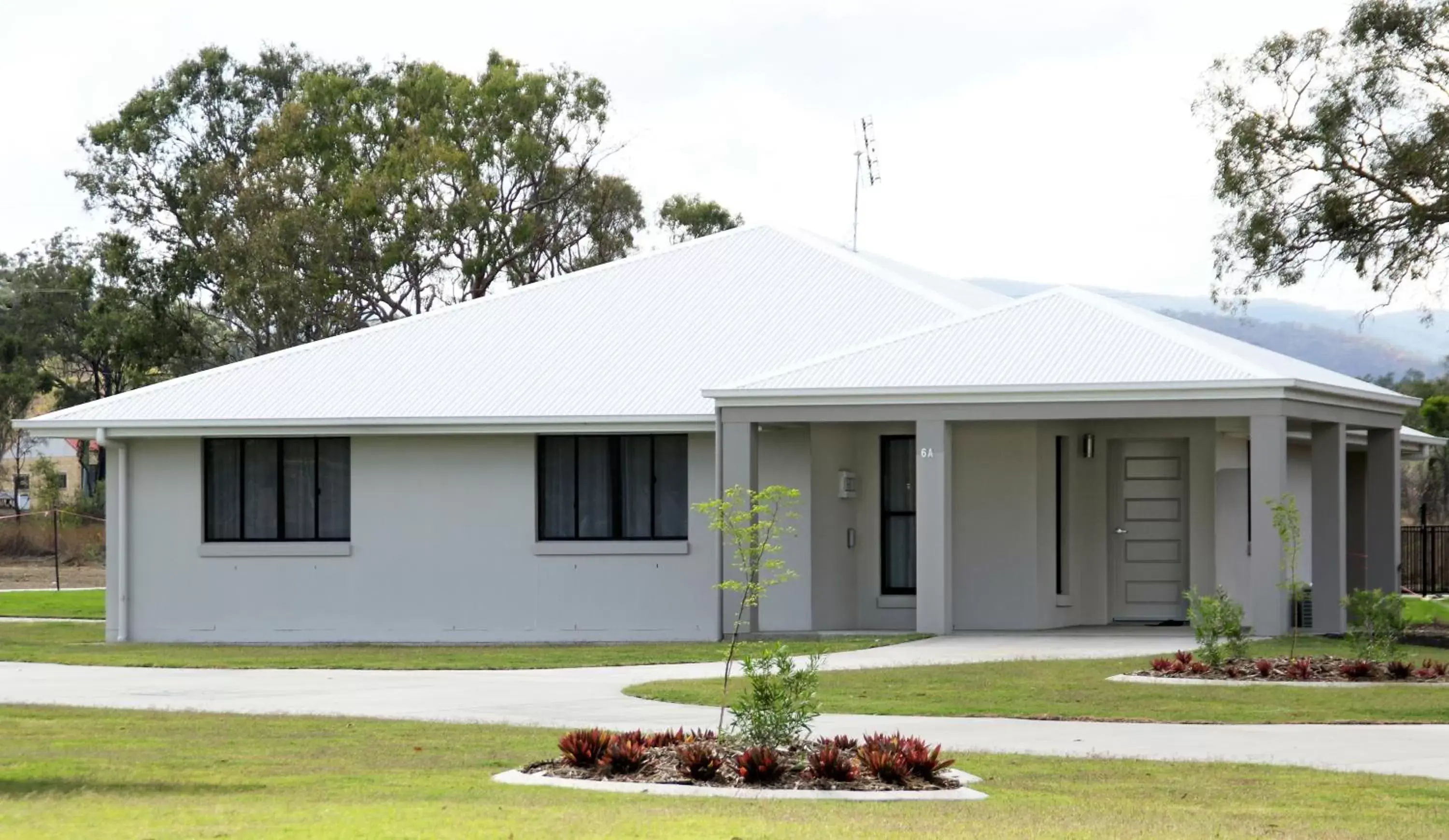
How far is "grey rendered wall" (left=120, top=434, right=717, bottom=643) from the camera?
24281 mm

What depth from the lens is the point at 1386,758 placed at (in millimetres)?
11906

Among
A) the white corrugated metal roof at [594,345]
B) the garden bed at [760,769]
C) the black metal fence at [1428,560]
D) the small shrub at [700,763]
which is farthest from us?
the black metal fence at [1428,560]

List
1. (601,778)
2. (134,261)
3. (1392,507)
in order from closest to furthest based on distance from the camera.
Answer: (601,778)
(1392,507)
(134,261)

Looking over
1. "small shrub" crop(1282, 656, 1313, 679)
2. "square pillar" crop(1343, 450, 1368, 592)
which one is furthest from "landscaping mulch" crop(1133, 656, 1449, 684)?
"square pillar" crop(1343, 450, 1368, 592)

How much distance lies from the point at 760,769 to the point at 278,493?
1613 centimetres

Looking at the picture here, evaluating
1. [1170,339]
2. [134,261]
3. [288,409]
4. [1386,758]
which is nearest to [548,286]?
[288,409]

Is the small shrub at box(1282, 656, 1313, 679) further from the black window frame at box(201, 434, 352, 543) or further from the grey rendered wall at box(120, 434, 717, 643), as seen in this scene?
the black window frame at box(201, 434, 352, 543)

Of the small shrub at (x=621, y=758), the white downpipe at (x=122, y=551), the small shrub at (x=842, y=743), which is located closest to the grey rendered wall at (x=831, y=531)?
the white downpipe at (x=122, y=551)

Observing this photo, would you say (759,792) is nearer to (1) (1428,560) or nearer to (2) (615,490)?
(2) (615,490)

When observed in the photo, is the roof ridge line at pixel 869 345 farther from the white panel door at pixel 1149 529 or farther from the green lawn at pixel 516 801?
the green lawn at pixel 516 801

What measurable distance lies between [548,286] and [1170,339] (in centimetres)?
965

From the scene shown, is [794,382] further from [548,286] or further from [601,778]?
[601,778]

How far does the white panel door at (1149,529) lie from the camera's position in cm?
2486

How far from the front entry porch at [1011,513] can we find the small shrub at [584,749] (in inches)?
466
